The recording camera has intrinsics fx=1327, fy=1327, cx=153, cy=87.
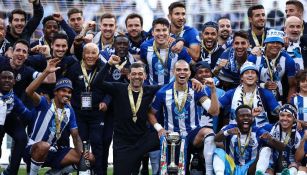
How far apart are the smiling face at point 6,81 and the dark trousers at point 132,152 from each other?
164 cm

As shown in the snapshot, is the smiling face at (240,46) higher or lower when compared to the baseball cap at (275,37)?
lower

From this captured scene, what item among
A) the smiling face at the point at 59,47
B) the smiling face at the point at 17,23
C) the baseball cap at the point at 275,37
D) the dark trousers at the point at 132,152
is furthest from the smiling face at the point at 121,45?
the baseball cap at the point at 275,37

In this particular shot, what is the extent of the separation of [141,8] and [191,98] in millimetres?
3313

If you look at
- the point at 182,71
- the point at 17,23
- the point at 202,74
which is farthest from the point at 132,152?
the point at 17,23

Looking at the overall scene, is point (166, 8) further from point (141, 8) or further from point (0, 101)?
point (0, 101)

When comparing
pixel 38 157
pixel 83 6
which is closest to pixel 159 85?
pixel 38 157

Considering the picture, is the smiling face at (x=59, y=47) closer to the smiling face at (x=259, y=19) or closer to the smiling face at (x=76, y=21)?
the smiling face at (x=76, y=21)

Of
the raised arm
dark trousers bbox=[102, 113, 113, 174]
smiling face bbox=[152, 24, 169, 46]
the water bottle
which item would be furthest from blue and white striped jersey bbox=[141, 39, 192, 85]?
the water bottle

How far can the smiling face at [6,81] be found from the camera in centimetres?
1718

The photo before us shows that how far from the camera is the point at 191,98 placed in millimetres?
17188

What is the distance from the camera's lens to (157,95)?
680 inches

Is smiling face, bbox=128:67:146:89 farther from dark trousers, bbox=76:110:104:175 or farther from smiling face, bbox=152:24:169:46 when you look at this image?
dark trousers, bbox=76:110:104:175

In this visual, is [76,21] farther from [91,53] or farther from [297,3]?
[297,3]

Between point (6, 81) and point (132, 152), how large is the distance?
1.88 m
